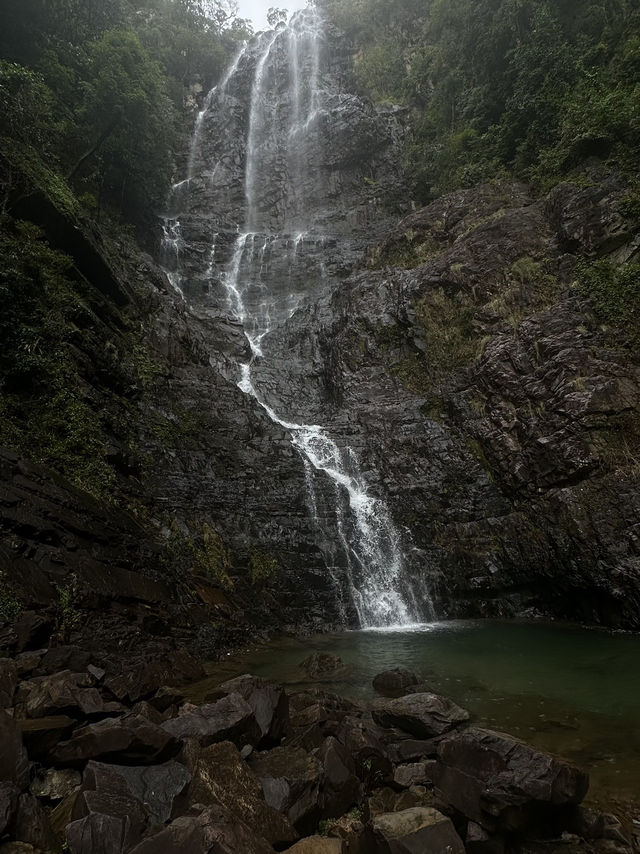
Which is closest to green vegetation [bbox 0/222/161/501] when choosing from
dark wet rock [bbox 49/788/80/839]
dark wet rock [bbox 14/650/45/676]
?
dark wet rock [bbox 14/650/45/676]

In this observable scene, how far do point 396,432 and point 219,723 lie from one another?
46.9ft

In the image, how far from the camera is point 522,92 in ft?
75.0

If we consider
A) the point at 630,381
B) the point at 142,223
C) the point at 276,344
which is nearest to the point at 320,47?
the point at 142,223

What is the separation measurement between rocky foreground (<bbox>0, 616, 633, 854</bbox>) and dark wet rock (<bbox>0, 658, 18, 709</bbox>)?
0.02 metres

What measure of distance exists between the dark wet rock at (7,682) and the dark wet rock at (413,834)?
11.1ft

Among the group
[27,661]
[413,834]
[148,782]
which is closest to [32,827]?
[148,782]

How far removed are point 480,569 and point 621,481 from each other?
4612 mm

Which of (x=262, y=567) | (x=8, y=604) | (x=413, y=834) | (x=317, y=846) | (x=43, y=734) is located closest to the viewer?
(x=413, y=834)

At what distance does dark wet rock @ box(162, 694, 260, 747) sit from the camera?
4.47 metres

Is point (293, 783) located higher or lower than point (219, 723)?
lower

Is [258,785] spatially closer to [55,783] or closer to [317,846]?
[317,846]

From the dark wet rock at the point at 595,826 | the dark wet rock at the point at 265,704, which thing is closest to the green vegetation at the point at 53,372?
the dark wet rock at the point at 265,704

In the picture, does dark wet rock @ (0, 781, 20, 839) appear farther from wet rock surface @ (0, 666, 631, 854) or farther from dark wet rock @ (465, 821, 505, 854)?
dark wet rock @ (465, 821, 505, 854)

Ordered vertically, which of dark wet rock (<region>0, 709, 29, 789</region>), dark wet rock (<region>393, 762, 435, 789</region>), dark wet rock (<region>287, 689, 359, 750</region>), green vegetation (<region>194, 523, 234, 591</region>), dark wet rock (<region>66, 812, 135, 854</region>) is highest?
green vegetation (<region>194, 523, 234, 591</region>)
